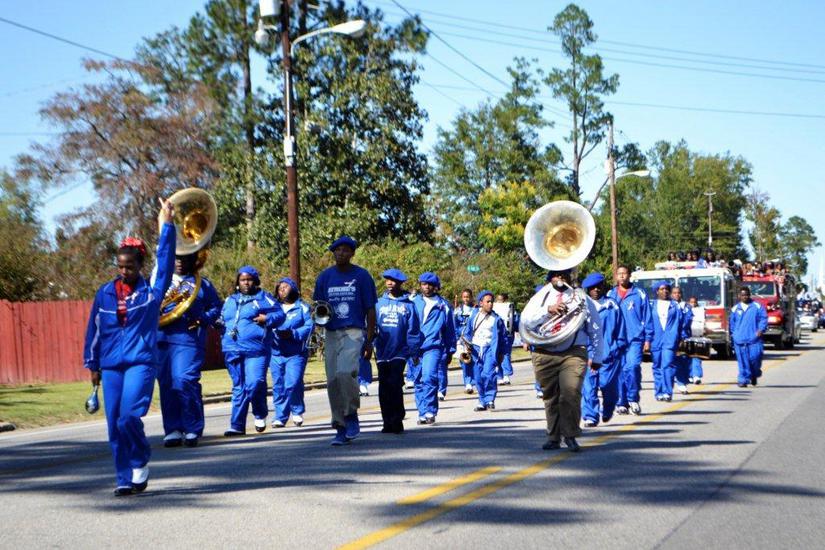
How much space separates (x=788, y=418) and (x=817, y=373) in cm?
1175

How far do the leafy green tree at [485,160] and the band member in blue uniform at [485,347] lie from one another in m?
47.5

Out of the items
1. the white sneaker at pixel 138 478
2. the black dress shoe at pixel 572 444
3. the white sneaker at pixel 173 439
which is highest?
the white sneaker at pixel 138 478

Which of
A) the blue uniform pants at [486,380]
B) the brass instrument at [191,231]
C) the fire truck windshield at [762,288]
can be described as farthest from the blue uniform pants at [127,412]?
the fire truck windshield at [762,288]

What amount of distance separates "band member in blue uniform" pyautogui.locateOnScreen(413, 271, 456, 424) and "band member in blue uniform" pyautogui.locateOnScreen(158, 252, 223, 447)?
2.78 metres

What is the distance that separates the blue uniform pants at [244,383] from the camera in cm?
1260

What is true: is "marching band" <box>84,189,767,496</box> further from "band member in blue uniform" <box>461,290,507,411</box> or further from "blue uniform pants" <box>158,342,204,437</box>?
"band member in blue uniform" <box>461,290,507,411</box>

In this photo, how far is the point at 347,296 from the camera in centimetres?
1128

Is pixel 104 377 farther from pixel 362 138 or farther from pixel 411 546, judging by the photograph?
pixel 362 138

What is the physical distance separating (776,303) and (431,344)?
29723 mm

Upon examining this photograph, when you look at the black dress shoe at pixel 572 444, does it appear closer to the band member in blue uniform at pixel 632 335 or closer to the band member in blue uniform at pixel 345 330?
the band member in blue uniform at pixel 345 330

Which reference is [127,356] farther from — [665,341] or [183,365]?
[665,341]

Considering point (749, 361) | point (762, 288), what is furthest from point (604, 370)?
point (762, 288)

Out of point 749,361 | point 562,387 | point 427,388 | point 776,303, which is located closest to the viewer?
point 562,387

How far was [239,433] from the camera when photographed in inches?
498
